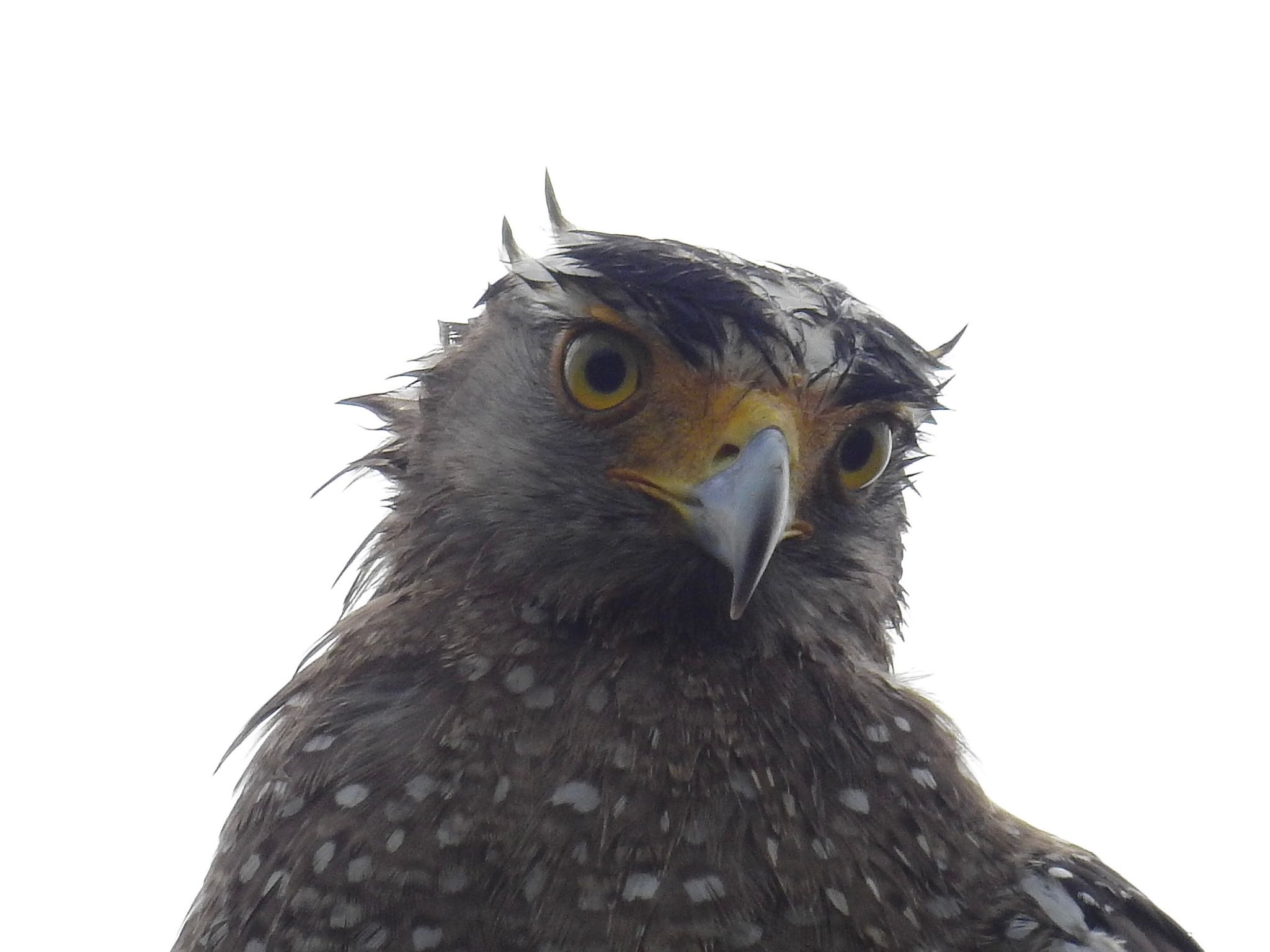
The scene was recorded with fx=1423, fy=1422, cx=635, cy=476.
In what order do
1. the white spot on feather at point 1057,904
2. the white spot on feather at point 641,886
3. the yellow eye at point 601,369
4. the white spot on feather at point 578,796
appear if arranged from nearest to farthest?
the white spot on feather at point 641,886 → the white spot on feather at point 578,796 → the white spot on feather at point 1057,904 → the yellow eye at point 601,369

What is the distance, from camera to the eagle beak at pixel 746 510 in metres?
2.86

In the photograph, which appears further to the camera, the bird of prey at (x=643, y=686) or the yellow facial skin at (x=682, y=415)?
the yellow facial skin at (x=682, y=415)

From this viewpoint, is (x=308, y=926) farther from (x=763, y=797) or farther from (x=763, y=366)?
(x=763, y=366)

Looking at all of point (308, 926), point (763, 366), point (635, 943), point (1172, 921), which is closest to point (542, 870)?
point (635, 943)

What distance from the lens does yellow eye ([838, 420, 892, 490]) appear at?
347 cm

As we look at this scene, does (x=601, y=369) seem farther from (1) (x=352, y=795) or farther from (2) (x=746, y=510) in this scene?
(1) (x=352, y=795)

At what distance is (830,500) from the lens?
349cm

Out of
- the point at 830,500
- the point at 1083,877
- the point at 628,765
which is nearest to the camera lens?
the point at 628,765

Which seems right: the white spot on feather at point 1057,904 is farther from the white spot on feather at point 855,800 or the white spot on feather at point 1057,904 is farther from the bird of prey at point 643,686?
the white spot on feather at point 855,800

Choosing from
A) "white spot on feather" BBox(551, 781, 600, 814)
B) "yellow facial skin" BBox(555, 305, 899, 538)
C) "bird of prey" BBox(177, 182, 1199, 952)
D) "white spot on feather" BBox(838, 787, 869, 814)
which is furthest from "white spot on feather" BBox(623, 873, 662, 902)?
"yellow facial skin" BBox(555, 305, 899, 538)

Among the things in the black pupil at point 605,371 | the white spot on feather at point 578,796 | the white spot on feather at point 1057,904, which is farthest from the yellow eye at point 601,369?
the white spot on feather at point 1057,904

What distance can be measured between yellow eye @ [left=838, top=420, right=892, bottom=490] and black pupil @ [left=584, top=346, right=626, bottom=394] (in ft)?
1.90

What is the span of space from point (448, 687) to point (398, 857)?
0.42 metres

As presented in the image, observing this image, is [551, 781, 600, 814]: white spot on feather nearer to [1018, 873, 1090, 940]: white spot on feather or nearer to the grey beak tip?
the grey beak tip
